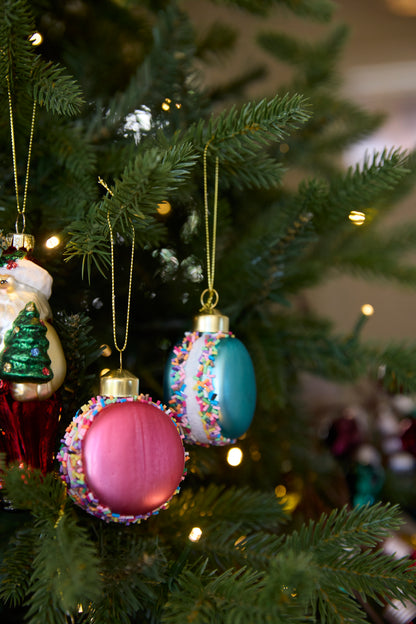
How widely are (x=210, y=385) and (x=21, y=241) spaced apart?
20 centimetres

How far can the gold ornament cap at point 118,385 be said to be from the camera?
15.2 inches

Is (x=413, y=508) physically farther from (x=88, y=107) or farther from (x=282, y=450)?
(x=88, y=107)

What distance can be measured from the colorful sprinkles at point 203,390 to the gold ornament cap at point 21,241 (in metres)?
0.16

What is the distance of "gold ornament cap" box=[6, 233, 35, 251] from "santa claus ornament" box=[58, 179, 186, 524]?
8 cm

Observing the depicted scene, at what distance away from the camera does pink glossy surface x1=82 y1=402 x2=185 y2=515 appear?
353 mm

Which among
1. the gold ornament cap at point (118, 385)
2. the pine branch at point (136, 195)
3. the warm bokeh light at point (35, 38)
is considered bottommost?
the gold ornament cap at point (118, 385)

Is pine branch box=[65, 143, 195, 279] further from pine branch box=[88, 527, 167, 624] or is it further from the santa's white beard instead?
pine branch box=[88, 527, 167, 624]

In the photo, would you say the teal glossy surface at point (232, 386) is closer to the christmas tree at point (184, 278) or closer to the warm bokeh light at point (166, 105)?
the christmas tree at point (184, 278)

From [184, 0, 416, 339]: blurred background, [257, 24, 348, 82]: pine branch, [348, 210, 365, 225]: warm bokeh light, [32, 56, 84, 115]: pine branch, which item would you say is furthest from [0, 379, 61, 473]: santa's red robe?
[184, 0, 416, 339]: blurred background

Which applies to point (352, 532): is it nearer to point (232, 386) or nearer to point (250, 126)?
point (232, 386)

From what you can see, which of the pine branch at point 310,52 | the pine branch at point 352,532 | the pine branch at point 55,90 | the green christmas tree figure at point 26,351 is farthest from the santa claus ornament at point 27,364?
the pine branch at point 310,52

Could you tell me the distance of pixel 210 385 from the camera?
0.45 metres

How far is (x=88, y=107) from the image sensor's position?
0.47 m

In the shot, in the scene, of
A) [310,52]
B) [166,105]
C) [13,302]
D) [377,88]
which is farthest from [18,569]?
Answer: [377,88]
